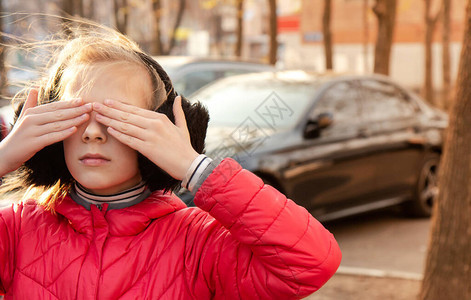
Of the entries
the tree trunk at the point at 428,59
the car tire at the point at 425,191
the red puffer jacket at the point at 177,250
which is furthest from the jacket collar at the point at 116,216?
the tree trunk at the point at 428,59

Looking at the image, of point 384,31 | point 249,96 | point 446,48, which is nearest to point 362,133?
point 249,96

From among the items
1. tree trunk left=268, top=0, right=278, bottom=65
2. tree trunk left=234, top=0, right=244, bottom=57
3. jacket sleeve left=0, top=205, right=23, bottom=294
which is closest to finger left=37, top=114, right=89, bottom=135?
jacket sleeve left=0, top=205, right=23, bottom=294

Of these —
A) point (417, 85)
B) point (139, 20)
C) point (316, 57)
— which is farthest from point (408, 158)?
point (139, 20)

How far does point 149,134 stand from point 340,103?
533cm

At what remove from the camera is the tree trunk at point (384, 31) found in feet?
39.8

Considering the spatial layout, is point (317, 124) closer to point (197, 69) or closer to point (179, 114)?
point (197, 69)

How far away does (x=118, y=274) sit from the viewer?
1.55m

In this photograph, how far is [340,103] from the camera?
6.69m

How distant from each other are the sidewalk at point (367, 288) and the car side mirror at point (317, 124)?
1.39 m

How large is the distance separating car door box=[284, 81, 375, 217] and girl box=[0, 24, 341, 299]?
431 centimetres

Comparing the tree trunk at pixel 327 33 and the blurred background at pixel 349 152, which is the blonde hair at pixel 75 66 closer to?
the blurred background at pixel 349 152

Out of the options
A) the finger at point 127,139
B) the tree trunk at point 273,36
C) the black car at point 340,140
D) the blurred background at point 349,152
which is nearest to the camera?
the finger at point 127,139

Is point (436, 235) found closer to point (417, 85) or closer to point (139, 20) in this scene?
point (417, 85)

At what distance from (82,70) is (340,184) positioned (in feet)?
16.5
